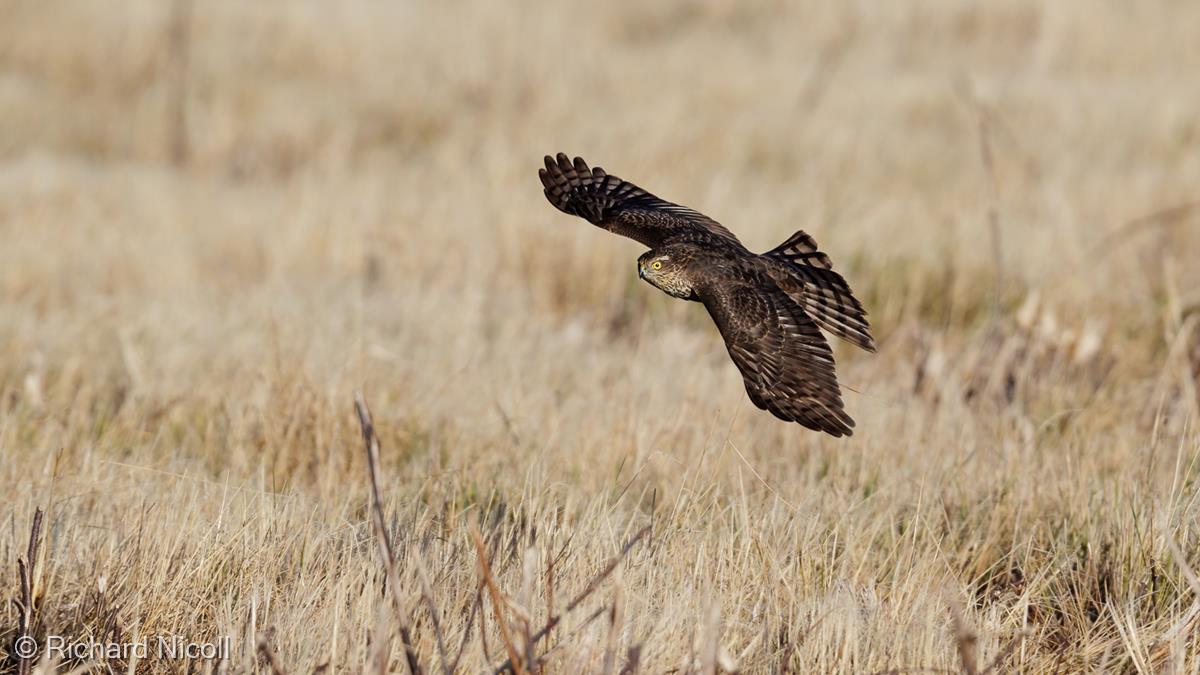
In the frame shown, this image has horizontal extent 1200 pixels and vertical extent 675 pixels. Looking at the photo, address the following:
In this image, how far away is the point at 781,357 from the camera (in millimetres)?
2744

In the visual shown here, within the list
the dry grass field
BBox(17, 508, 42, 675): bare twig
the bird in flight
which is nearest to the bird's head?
the bird in flight

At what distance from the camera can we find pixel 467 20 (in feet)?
36.3

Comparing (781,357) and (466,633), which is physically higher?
(781,357)

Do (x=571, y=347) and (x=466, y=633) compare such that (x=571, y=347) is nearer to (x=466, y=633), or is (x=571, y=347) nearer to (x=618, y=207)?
(x=618, y=207)

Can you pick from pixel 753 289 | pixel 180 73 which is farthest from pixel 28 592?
pixel 180 73

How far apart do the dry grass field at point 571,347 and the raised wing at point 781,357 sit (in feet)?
Result: 0.86

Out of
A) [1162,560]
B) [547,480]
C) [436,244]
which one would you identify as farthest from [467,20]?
[1162,560]

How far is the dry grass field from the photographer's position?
273cm

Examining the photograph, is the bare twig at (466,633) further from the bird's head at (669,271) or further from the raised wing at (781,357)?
the bird's head at (669,271)

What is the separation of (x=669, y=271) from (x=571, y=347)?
2302 mm

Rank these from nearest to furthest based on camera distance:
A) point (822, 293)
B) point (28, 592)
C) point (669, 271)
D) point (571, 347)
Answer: point (28, 592), point (669, 271), point (822, 293), point (571, 347)

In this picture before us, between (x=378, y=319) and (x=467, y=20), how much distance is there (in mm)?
6254

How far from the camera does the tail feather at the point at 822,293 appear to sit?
10.4 feet

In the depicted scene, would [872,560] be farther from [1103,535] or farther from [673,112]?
[673,112]
